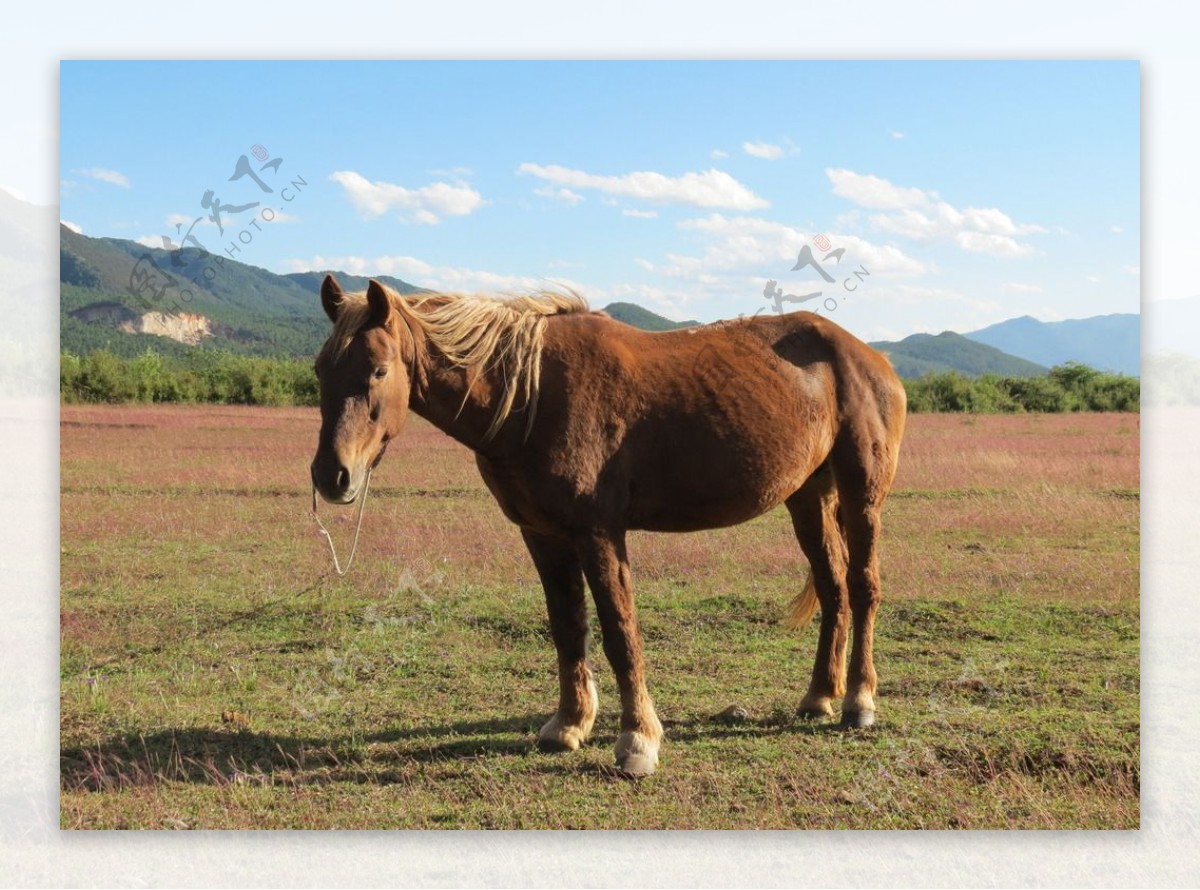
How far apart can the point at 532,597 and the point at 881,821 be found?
13.4 ft

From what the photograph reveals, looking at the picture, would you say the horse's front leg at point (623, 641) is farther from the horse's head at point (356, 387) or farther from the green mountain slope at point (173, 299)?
the green mountain slope at point (173, 299)

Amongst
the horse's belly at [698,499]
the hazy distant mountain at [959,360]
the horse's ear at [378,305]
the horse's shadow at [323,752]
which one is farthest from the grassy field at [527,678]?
the hazy distant mountain at [959,360]

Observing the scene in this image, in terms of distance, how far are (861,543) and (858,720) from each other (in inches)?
39.7

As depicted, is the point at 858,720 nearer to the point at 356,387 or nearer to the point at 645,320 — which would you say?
the point at 356,387

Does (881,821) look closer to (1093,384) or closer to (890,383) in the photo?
(890,383)

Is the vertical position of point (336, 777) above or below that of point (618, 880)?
above

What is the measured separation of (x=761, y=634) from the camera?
748cm

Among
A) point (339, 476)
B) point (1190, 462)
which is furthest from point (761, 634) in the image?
point (1190, 462)

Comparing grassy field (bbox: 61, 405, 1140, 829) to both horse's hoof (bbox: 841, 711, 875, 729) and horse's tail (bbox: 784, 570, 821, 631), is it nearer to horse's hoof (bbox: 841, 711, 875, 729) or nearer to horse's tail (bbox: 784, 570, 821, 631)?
horse's hoof (bbox: 841, 711, 875, 729)

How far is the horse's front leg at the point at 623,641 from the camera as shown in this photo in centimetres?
488

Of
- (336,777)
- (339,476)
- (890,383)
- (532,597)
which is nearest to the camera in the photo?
(339,476)

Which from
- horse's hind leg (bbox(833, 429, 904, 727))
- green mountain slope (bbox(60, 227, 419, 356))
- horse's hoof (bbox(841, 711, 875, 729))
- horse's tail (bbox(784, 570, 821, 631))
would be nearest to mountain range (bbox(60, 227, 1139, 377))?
green mountain slope (bbox(60, 227, 419, 356))

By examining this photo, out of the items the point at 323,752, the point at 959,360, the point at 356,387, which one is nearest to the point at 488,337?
the point at 356,387

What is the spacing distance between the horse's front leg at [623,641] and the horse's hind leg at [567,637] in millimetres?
383
